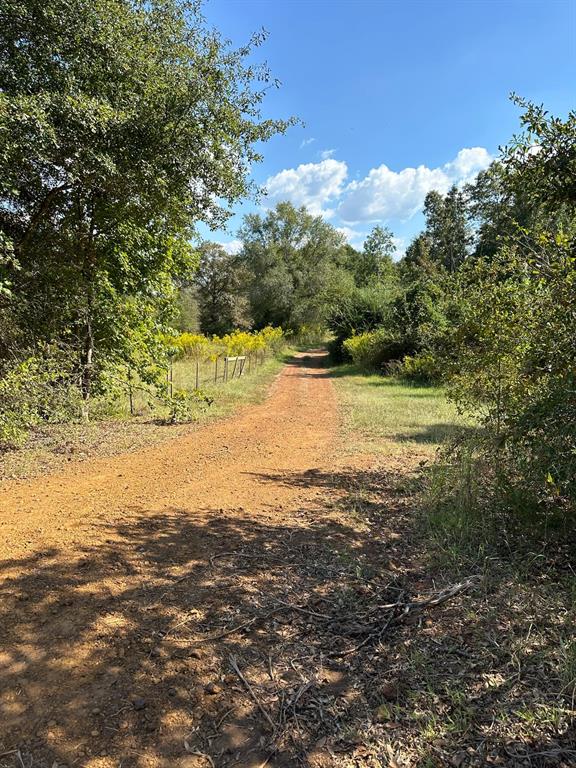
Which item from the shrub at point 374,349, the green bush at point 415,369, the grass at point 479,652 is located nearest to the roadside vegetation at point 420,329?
the grass at point 479,652

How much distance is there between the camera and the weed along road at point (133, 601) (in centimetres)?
212

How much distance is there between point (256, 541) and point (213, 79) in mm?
6752

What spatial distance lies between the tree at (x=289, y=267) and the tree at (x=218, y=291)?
141cm

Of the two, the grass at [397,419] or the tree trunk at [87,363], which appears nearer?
the tree trunk at [87,363]

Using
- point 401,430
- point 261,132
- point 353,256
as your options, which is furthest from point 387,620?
point 353,256

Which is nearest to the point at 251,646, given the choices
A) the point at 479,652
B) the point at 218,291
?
the point at 479,652

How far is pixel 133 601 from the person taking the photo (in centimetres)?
315

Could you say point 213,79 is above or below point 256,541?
above

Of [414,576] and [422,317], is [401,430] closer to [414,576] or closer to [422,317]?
[414,576]

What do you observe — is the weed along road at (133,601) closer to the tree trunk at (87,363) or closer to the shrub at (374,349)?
the tree trunk at (87,363)

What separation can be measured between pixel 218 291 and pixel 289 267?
22.1 feet

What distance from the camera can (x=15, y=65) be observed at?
5973 mm

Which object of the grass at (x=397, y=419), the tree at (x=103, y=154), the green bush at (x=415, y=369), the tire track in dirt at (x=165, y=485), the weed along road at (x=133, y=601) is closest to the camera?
the weed along road at (x=133, y=601)

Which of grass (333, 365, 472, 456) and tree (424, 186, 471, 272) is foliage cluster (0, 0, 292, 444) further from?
tree (424, 186, 471, 272)
